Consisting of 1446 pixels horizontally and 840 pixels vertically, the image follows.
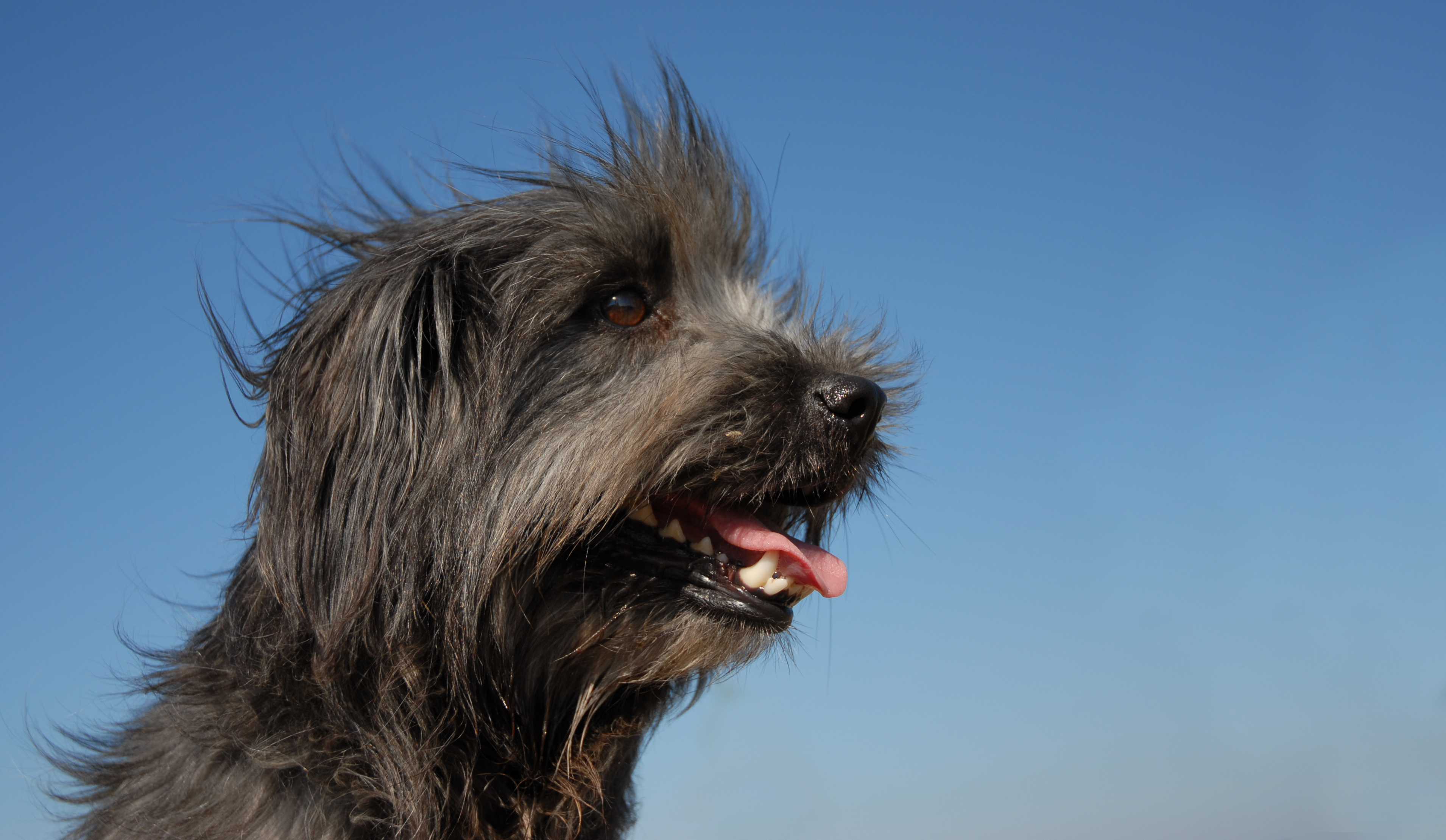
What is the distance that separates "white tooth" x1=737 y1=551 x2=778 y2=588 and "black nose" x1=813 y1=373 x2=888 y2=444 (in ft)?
1.43

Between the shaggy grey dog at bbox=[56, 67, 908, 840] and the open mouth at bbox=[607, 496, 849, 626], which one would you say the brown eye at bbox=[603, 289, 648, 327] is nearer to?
the shaggy grey dog at bbox=[56, 67, 908, 840]

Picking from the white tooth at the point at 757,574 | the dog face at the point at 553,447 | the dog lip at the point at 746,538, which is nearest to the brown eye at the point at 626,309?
the dog face at the point at 553,447

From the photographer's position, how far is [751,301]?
4.25 m

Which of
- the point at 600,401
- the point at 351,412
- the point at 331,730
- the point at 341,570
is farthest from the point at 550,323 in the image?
the point at 331,730

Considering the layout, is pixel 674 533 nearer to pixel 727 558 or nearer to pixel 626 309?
pixel 727 558

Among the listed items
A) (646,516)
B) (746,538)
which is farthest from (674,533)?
(746,538)

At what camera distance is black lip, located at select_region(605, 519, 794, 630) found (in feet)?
10.6

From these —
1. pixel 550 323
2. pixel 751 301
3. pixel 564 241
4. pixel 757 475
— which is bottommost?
pixel 757 475

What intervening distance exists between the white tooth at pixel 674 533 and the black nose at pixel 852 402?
54cm

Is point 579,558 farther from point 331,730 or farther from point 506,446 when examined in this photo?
point 331,730

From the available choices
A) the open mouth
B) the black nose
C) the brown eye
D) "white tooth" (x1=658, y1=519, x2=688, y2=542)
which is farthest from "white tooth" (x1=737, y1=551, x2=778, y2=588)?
the brown eye

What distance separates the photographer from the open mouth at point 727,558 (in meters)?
3.25

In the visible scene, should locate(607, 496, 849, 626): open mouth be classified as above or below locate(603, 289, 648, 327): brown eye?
below

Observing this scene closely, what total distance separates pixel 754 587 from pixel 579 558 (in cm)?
51
